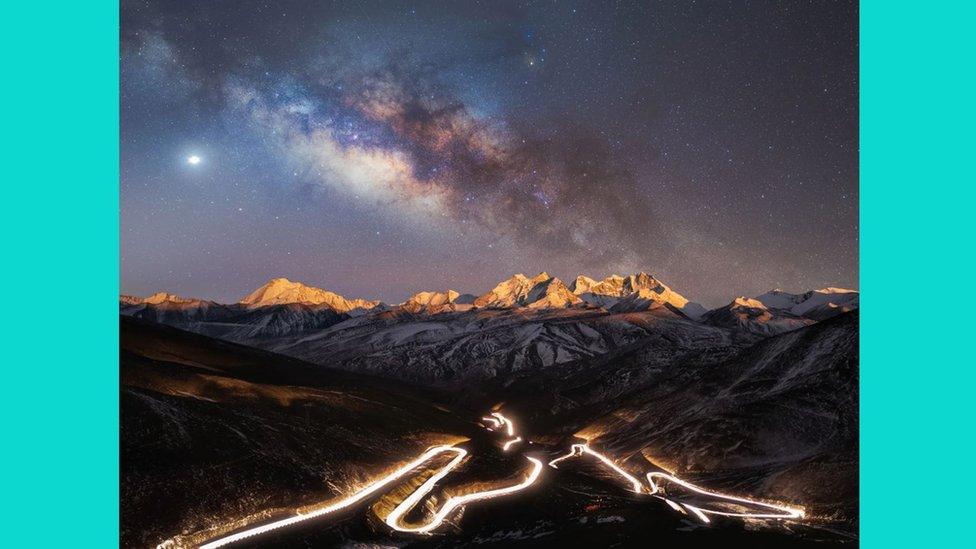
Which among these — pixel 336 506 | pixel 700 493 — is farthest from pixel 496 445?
pixel 336 506

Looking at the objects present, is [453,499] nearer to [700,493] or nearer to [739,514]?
[739,514]

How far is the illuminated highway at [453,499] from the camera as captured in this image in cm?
2208

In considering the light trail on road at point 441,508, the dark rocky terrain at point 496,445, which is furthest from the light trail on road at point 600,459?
the light trail on road at point 441,508

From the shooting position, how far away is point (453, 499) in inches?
1053

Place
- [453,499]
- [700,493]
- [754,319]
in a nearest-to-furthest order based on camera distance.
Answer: [453,499] < [700,493] < [754,319]

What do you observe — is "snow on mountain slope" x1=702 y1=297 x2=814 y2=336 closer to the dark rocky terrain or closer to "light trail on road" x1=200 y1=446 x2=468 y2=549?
the dark rocky terrain

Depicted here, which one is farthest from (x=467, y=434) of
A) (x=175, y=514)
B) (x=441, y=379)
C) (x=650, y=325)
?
(x=650, y=325)

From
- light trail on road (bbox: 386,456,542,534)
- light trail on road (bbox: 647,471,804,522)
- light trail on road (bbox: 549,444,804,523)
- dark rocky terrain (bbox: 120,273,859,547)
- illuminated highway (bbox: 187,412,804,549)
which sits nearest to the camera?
dark rocky terrain (bbox: 120,273,859,547)

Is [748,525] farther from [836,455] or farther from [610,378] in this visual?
[610,378]

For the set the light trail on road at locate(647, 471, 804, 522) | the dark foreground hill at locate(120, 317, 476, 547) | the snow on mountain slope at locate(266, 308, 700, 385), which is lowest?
the snow on mountain slope at locate(266, 308, 700, 385)

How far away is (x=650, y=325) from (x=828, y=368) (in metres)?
110

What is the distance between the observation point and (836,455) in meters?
27.9

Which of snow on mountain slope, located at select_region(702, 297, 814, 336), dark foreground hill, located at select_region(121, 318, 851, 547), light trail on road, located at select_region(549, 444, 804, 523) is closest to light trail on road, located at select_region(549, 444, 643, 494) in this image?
light trail on road, located at select_region(549, 444, 804, 523)

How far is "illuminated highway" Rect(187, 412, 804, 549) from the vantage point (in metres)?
22.1
